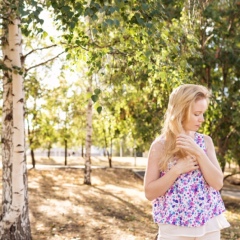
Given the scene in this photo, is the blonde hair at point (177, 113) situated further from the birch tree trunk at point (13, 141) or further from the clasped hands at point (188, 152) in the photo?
the birch tree trunk at point (13, 141)

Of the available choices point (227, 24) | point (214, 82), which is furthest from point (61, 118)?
point (227, 24)

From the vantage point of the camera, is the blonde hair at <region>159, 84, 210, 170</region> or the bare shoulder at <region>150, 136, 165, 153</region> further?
the bare shoulder at <region>150, 136, 165, 153</region>

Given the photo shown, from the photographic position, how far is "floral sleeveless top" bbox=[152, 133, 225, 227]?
2559 millimetres

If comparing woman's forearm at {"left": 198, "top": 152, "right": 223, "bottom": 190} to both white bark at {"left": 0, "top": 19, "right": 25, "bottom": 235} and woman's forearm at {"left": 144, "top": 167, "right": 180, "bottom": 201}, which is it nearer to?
woman's forearm at {"left": 144, "top": 167, "right": 180, "bottom": 201}

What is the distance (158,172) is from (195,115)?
1.37 feet

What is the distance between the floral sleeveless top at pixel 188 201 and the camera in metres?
2.56

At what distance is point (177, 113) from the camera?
2498mm

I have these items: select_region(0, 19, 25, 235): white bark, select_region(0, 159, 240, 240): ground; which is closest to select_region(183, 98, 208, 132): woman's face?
select_region(0, 19, 25, 235): white bark

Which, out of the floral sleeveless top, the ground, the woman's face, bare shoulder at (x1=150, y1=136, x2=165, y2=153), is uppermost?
the woman's face

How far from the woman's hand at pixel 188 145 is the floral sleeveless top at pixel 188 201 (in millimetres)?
162

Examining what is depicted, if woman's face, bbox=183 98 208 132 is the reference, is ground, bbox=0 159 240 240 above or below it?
below

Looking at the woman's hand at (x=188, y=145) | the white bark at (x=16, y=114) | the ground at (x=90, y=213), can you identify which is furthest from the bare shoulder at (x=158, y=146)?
the ground at (x=90, y=213)

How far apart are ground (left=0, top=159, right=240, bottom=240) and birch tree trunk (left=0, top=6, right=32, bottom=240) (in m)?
1.29

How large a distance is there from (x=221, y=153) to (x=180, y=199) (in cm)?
1540
